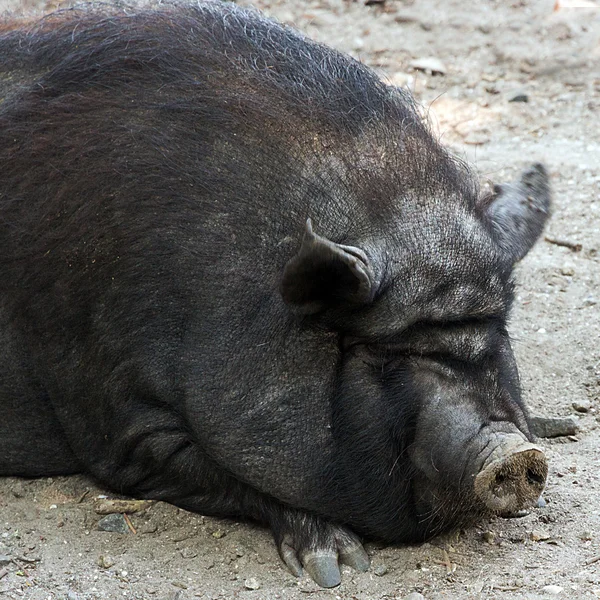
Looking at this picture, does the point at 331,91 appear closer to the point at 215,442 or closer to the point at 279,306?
the point at 279,306

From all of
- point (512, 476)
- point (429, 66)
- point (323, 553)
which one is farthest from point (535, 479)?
point (429, 66)

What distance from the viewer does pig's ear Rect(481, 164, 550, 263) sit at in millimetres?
5027

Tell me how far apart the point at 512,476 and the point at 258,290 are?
125 cm

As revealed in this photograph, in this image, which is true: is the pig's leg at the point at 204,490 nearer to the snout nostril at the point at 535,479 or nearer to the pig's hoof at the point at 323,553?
the pig's hoof at the point at 323,553

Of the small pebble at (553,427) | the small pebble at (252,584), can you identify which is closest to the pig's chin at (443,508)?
the small pebble at (252,584)

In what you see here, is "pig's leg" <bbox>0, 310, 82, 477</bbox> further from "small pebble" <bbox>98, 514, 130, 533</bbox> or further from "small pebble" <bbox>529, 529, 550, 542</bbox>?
"small pebble" <bbox>529, 529, 550, 542</bbox>

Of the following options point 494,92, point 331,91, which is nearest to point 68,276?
point 331,91

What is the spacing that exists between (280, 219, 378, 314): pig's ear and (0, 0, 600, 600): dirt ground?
3.93ft

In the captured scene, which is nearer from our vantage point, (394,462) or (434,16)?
(394,462)

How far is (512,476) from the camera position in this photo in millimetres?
4441

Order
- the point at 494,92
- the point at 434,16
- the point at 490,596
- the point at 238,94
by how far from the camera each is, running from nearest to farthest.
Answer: the point at 490,596 → the point at 238,94 → the point at 494,92 → the point at 434,16

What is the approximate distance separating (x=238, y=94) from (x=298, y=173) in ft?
1.51

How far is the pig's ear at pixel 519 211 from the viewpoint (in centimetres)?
503

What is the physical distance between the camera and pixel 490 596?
14.6 feet
